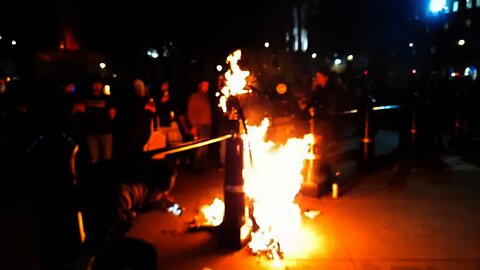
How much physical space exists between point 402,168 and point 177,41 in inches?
419

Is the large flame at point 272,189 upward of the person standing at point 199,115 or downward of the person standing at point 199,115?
downward

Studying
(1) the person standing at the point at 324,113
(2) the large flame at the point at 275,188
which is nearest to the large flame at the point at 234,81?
(2) the large flame at the point at 275,188

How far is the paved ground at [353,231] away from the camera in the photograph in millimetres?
4273

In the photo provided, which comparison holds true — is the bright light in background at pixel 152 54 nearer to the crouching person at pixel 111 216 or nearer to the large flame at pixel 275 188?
the large flame at pixel 275 188

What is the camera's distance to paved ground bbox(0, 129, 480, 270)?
14.0ft

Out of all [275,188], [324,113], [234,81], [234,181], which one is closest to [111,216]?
[234,181]

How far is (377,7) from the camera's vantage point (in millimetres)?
19922

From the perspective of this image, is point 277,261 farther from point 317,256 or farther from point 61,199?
point 61,199

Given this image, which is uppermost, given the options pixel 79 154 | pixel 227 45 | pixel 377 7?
pixel 377 7

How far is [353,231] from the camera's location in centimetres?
502

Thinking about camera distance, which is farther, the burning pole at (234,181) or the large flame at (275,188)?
→ the large flame at (275,188)

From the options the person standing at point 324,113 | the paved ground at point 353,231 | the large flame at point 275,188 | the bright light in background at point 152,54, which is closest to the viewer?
the paved ground at point 353,231

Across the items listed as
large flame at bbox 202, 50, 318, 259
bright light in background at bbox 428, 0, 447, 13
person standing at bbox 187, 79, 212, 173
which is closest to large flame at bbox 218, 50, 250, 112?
large flame at bbox 202, 50, 318, 259

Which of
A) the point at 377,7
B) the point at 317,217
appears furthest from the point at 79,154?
the point at 377,7
